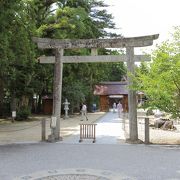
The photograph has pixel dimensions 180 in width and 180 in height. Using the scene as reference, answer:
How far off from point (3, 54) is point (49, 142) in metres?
6.25

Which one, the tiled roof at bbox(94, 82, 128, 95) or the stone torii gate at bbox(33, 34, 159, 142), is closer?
the stone torii gate at bbox(33, 34, 159, 142)

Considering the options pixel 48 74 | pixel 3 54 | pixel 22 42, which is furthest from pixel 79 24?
pixel 3 54

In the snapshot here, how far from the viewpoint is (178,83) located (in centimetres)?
1652

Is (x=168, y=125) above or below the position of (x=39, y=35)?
below

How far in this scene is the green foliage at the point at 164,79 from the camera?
16109mm

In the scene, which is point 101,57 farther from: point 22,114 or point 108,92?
point 108,92

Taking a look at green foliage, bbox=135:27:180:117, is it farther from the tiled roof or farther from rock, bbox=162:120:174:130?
the tiled roof

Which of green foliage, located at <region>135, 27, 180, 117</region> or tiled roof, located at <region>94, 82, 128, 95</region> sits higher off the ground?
tiled roof, located at <region>94, 82, 128, 95</region>

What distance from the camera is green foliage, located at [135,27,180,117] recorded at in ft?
52.9

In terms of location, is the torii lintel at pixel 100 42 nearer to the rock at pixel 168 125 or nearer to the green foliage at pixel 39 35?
the green foliage at pixel 39 35

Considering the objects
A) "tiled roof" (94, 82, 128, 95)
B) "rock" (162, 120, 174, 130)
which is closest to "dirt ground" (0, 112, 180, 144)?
"rock" (162, 120, 174, 130)

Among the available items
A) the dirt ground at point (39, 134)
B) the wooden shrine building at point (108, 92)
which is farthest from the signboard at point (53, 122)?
the wooden shrine building at point (108, 92)

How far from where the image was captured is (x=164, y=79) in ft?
53.6

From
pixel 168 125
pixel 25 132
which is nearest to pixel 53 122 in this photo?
pixel 25 132
